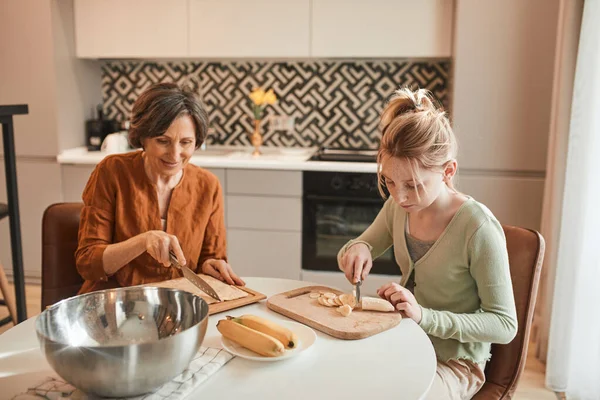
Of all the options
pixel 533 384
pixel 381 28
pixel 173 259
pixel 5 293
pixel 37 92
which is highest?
pixel 381 28

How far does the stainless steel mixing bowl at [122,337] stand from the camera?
87 centimetres

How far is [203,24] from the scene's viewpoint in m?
3.40

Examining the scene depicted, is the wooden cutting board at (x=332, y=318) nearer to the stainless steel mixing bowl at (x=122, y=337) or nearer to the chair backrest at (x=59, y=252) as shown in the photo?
the stainless steel mixing bowl at (x=122, y=337)

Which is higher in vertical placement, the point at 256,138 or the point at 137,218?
the point at 256,138

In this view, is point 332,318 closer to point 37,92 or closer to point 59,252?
point 59,252

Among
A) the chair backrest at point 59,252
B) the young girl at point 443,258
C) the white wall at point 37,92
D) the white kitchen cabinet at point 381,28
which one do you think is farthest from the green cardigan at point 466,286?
the white wall at point 37,92

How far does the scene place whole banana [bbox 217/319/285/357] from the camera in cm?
107

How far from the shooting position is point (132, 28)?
3477 mm

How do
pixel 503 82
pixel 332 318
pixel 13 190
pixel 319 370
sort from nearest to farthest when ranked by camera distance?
1. pixel 319 370
2. pixel 332 318
3. pixel 13 190
4. pixel 503 82

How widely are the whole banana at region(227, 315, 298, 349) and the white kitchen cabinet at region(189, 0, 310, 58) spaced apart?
243 centimetres

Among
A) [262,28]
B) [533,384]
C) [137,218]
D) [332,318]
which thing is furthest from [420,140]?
[262,28]

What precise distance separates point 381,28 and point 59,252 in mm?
2231

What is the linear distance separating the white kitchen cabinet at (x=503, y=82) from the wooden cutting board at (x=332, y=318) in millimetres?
1963

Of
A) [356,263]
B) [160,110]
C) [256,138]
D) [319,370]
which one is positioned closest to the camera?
[319,370]
